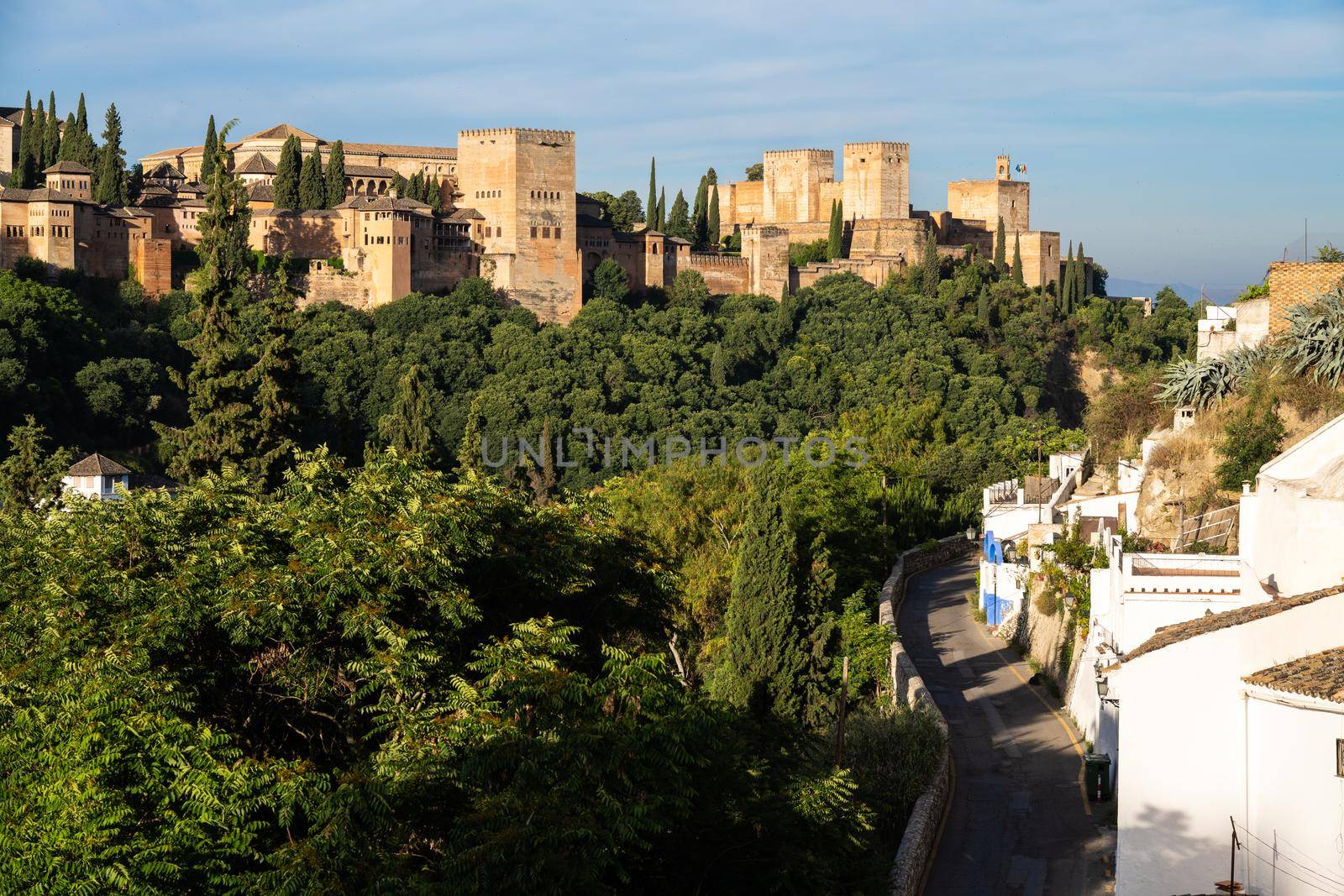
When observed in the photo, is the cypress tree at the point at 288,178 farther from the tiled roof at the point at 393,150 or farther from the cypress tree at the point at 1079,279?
the cypress tree at the point at 1079,279

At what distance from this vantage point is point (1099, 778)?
16469 mm

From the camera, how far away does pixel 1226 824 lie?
12.3 meters

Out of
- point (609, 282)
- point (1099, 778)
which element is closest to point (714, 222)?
point (609, 282)

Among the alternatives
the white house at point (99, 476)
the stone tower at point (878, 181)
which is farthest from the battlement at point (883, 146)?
the white house at point (99, 476)

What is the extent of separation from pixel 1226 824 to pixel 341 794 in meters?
6.39

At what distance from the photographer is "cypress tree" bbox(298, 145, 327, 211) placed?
2429 inches

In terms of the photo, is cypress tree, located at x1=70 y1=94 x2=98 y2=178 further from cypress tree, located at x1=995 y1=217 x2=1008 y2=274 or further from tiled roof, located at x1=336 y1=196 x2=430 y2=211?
cypress tree, located at x1=995 y1=217 x2=1008 y2=274

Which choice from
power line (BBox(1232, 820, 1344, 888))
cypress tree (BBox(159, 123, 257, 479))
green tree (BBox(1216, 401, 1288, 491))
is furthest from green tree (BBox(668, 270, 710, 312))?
power line (BBox(1232, 820, 1344, 888))

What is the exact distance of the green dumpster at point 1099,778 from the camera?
16.5 metres

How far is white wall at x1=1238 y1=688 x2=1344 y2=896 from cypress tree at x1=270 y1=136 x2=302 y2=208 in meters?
53.1

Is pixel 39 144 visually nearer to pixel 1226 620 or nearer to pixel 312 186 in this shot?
pixel 312 186

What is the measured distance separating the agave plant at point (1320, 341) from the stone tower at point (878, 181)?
55.7m

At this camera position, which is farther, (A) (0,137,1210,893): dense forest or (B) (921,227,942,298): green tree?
(B) (921,227,942,298): green tree

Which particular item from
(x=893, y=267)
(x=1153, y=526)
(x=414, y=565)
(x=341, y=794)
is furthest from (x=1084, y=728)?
(x=893, y=267)
